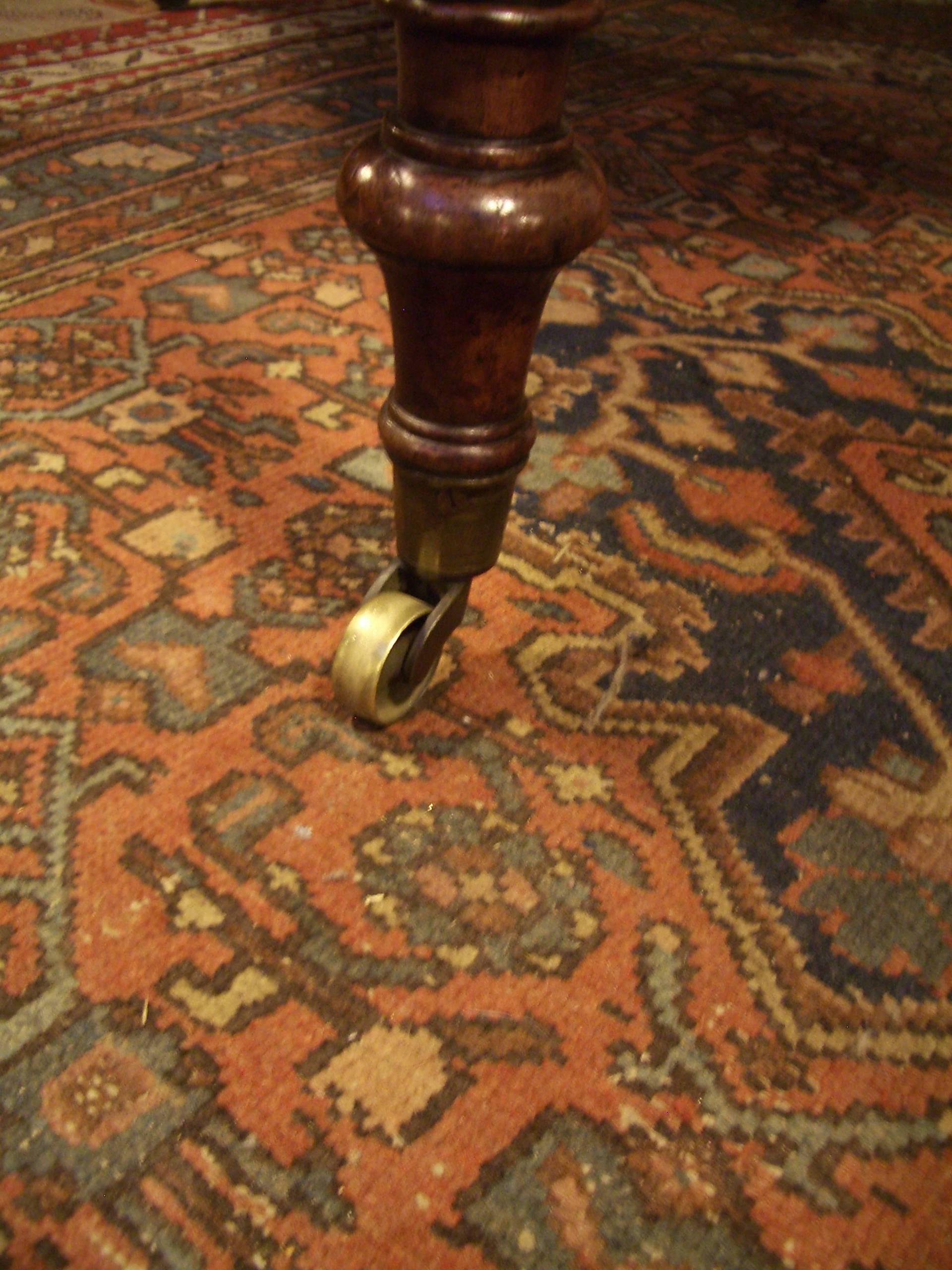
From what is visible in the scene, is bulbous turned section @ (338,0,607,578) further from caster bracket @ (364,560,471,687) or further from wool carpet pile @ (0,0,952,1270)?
wool carpet pile @ (0,0,952,1270)

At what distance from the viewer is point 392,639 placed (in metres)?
0.72

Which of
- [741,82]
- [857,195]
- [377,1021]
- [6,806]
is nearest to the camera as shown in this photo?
[377,1021]

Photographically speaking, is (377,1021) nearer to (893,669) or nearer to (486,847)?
(486,847)

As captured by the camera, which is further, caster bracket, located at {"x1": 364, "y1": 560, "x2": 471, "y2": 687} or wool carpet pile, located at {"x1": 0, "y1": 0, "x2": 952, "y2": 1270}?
caster bracket, located at {"x1": 364, "y1": 560, "x2": 471, "y2": 687}

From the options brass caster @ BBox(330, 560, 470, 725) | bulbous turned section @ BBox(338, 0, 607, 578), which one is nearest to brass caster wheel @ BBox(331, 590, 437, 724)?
brass caster @ BBox(330, 560, 470, 725)

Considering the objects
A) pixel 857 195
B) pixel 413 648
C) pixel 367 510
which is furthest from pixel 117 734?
pixel 857 195

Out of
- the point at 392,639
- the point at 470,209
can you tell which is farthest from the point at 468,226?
the point at 392,639

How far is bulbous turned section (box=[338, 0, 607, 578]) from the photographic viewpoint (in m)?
0.47

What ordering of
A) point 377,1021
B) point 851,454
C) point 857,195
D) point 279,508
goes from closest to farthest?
point 377,1021 < point 279,508 < point 851,454 < point 857,195

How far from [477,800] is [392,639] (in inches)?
5.7

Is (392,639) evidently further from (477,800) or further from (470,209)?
(470,209)

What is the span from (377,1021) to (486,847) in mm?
153

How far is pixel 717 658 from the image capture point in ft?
3.00

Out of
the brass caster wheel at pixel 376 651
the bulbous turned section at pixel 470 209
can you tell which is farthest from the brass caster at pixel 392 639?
the bulbous turned section at pixel 470 209
